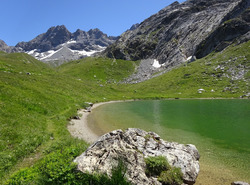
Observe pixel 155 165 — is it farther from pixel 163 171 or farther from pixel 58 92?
pixel 58 92

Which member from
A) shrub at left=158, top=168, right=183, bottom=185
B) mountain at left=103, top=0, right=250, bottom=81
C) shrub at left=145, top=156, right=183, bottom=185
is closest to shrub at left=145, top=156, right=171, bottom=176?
shrub at left=145, top=156, right=183, bottom=185

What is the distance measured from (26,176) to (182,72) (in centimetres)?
11903

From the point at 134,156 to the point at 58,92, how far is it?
41.3 m

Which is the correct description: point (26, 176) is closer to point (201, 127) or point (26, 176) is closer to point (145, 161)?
point (145, 161)

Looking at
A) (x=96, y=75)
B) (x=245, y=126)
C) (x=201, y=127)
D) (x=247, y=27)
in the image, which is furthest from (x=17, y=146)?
(x=247, y=27)

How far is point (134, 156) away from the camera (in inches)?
445

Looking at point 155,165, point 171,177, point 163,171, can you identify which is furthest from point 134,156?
point 171,177

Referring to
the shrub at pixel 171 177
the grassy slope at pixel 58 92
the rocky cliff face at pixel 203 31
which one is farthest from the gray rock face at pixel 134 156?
the rocky cliff face at pixel 203 31

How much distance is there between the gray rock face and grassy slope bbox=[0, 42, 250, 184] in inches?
90.8

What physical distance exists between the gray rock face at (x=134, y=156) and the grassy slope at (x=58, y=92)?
2305 millimetres

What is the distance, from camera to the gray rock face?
940cm

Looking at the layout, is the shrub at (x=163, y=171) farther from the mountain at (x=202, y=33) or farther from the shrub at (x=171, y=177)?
the mountain at (x=202, y=33)

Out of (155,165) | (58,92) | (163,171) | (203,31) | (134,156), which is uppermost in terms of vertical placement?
(203,31)

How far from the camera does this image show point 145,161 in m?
11.9
